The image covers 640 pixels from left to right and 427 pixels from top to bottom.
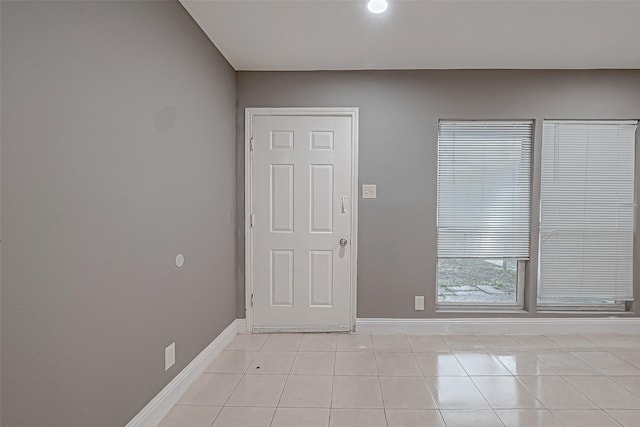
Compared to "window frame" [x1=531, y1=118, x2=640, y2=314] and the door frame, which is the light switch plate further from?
"window frame" [x1=531, y1=118, x2=640, y2=314]

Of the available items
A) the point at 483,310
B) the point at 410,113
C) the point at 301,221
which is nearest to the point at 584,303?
the point at 483,310

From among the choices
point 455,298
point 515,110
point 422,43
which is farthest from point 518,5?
point 455,298

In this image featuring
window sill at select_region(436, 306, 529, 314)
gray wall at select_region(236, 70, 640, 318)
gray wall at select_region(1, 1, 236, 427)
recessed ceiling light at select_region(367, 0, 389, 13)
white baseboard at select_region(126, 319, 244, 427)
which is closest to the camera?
gray wall at select_region(1, 1, 236, 427)

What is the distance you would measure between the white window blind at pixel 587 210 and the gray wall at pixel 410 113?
119 mm

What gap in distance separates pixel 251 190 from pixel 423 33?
1900mm

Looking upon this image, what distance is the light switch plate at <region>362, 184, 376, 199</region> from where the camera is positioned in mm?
3375

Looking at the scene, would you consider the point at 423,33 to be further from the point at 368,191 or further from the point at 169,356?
the point at 169,356

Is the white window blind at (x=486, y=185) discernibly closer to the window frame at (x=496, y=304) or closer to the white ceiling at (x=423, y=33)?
the window frame at (x=496, y=304)

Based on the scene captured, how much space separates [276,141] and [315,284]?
1363 millimetres

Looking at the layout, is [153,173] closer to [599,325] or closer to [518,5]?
[518,5]

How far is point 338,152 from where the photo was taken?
3.37 m

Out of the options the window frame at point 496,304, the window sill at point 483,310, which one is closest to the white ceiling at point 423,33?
the window frame at point 496,304

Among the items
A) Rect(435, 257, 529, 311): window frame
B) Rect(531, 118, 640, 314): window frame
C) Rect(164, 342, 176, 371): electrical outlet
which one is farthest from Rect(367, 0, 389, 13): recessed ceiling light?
Rect(164, 342, 176, 371): electrical outlet

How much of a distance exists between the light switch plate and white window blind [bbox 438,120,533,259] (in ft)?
2.04
